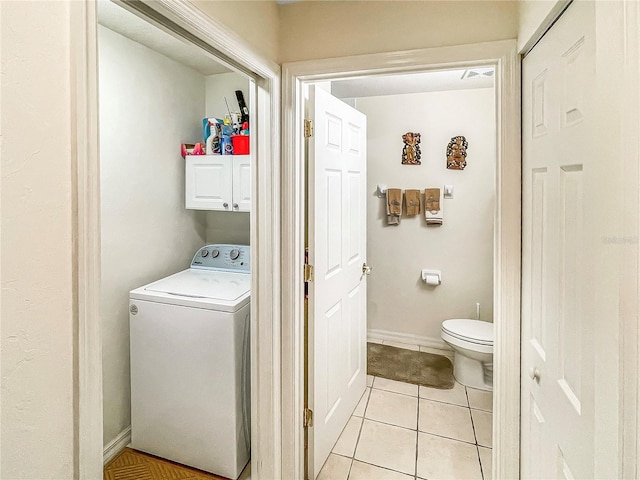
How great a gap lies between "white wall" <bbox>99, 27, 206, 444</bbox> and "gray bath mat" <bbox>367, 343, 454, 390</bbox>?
6.02 ft

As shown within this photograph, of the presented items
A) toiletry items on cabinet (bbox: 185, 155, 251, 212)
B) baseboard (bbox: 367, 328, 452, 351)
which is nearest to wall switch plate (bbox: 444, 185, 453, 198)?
baseboard (bbox: 367, 328, 452, 351)

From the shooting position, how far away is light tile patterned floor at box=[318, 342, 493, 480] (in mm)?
1868

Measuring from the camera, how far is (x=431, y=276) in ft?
10.6

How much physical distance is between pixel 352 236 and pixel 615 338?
1690 mm

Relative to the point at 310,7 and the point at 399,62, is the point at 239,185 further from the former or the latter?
the point at 399,62

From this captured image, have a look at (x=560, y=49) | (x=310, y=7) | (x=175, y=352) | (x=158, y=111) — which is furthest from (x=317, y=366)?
(x=158, y=111)

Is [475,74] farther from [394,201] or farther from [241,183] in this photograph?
[241,183]

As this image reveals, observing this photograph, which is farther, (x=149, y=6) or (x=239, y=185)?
(x=239, y=185)

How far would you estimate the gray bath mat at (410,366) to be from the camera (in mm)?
2779

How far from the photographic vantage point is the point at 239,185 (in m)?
2.32

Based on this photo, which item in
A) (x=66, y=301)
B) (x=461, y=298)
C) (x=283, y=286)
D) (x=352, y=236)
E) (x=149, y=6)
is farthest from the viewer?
(x=461, y=298)

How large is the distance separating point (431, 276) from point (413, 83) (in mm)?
1692

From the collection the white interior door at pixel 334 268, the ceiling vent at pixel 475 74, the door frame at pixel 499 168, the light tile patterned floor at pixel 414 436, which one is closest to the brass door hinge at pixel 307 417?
the white interior door at pixel 334 268

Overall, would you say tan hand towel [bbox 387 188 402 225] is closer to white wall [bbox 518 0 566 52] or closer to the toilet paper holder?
the toilet paper holder
